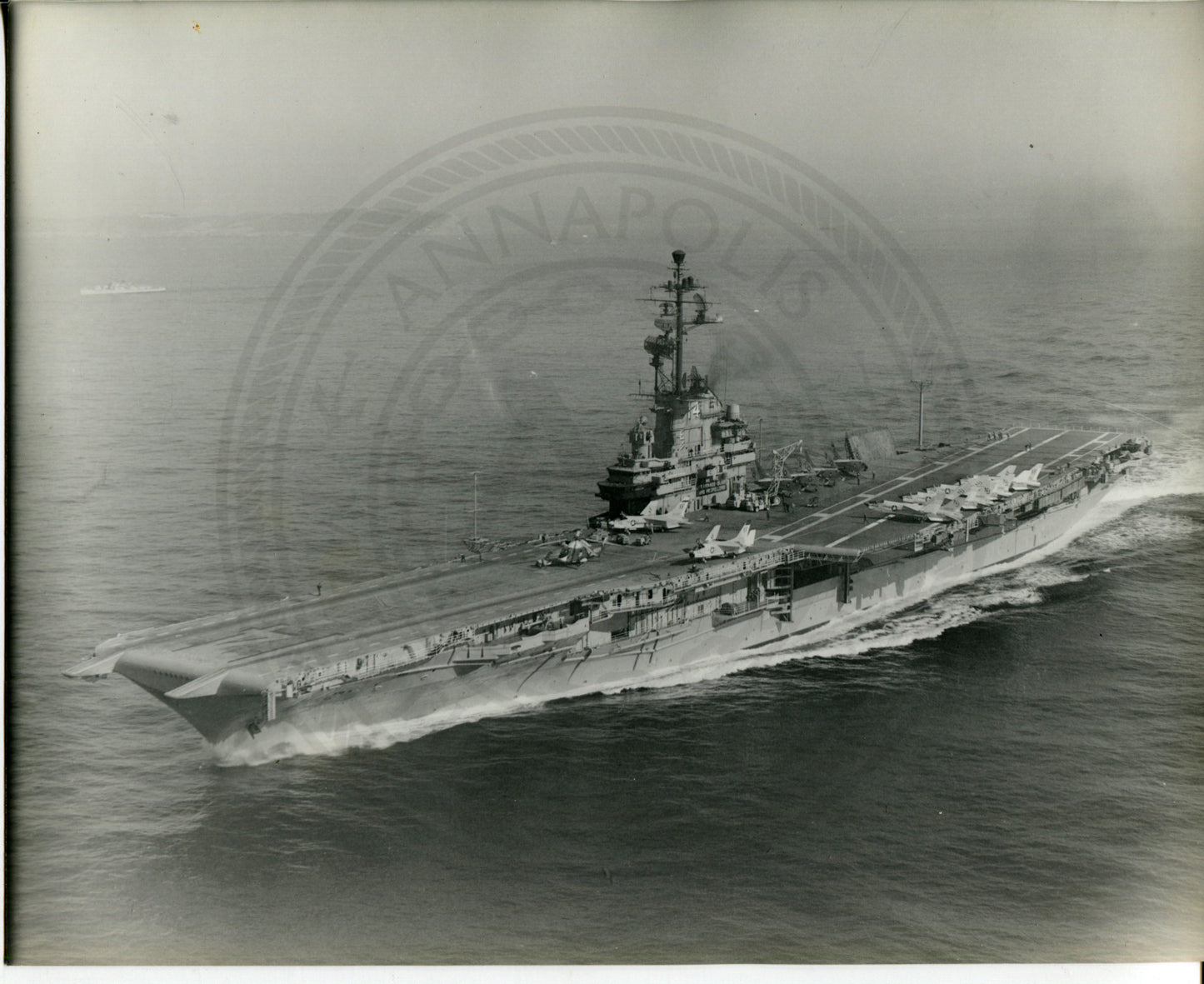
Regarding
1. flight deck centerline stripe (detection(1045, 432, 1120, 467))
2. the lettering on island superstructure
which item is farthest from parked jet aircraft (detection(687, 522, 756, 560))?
flight deck centerline stripe (detection(1045, 432, 1120, 467))

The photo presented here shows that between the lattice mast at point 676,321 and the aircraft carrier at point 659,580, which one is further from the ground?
the lattice mast at point 676,321

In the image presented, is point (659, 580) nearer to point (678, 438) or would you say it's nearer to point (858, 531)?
point (678, 438)

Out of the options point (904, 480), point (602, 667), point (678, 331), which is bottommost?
point (602, 667)

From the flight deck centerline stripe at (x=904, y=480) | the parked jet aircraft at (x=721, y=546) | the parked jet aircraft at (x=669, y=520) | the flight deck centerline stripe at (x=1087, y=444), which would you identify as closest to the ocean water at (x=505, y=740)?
the parked jet aircraft at (x=669, y=520)

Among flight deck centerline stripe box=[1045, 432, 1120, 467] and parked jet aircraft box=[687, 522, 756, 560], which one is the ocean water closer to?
parked jet aircraft box=[687, 522, 756, 560]

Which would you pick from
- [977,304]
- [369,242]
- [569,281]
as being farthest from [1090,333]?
[369,242]

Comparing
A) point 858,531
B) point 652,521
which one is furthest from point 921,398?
point 652,521

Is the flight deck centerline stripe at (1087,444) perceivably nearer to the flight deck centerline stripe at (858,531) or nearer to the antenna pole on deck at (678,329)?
the flight deck centerline stripe at (858,531)
